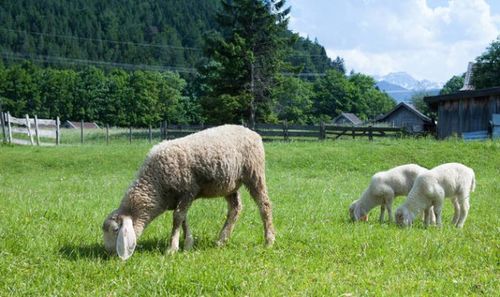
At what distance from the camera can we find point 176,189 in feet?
21.0

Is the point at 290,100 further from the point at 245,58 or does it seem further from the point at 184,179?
the point at 184,179

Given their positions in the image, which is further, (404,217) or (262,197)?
(404,217)

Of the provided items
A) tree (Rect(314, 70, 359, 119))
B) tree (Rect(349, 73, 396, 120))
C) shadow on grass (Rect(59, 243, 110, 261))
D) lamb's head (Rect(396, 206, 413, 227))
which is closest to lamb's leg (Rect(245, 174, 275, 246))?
shadow on grass (Rect(59, 243, 110, 261))

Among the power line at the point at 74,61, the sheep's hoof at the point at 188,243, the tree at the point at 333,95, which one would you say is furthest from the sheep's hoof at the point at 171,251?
the power line at the point at 74,61

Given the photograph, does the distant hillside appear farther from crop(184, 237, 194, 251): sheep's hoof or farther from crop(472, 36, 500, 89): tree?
crop(184, 237, 194, 251): sheep's hoof

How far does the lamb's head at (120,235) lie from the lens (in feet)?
18.8

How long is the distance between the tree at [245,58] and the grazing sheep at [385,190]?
3443cm

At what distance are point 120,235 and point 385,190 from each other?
538 cm

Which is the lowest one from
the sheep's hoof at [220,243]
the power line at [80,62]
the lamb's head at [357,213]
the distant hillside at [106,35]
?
the lamb's head at [357,213]

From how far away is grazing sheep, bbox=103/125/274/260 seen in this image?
628cm

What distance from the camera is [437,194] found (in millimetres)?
8297

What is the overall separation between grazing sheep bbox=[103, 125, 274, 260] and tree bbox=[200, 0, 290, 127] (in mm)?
36965

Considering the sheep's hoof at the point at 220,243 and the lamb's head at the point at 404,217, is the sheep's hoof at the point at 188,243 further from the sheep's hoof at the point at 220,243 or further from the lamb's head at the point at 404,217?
the lamb's head at the point at 404,217

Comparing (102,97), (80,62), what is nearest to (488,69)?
(102,97)
